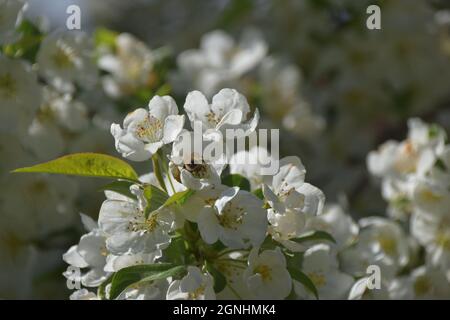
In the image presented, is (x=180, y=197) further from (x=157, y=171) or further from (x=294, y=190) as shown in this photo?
(x=294, y=190)

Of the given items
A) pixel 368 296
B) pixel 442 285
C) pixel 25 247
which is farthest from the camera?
pixel 25 247

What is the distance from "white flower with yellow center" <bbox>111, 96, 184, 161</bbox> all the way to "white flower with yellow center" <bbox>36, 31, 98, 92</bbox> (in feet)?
2.09

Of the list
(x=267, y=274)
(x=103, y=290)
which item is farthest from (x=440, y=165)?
(x=103, y=290)

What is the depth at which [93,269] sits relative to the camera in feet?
5.08

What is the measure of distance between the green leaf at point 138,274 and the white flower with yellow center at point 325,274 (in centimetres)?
36

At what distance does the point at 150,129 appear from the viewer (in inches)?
57.7

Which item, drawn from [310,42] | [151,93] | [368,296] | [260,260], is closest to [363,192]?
[310,42]

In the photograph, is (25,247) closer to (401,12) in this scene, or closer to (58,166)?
(58,166)

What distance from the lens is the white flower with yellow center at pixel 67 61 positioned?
204 cm

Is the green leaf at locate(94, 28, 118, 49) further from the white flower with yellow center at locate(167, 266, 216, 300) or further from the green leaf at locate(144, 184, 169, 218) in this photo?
the white flower with yellow center at locate(167, 266, 216, 300)

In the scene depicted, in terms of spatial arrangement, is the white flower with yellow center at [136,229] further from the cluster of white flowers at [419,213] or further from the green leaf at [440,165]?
the green leaf at [440,165]

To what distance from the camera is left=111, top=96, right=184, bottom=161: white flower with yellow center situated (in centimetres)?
143

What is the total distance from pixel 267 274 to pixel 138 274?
9.4 inches
